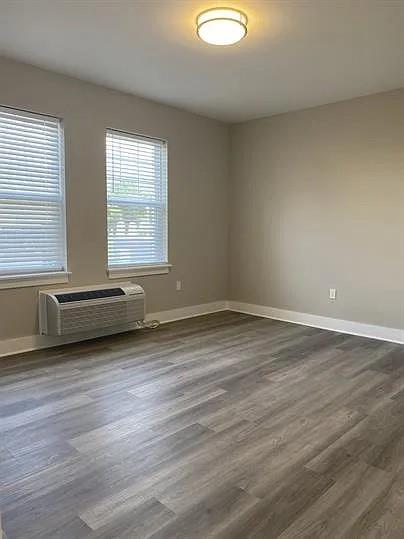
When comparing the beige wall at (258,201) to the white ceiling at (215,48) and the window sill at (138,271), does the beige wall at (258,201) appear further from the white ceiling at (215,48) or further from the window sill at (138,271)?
the white ceiling at (215,48)

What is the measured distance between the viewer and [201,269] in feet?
17.5

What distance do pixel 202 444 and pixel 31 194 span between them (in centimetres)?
269

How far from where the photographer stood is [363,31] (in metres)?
2.84

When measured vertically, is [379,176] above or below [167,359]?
above

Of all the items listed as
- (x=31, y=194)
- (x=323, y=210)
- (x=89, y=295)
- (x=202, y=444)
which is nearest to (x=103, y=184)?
(x=31, y=194)

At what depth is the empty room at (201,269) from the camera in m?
1.83

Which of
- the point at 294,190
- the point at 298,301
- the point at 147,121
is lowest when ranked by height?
the point at 298,301

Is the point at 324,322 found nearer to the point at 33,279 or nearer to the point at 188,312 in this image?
the point at 188,312

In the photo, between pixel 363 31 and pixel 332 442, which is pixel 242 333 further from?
pixel 363 31

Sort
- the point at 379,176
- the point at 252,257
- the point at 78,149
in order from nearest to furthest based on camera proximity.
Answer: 1. the point at 78,149
2. the point at 379,176
3. the point at 252,257

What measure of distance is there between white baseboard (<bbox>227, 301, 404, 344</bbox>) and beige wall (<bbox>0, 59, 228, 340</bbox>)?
0.45m

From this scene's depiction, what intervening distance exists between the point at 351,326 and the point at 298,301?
2.33ft

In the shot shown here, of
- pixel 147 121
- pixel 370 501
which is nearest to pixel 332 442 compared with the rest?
pixel 370 501

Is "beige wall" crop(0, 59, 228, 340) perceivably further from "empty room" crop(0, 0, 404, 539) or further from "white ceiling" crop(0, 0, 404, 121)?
"white ceiling" crop(0, 0, 404, 121)
